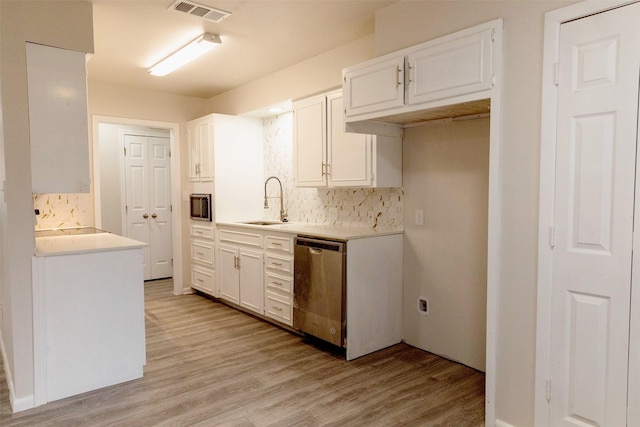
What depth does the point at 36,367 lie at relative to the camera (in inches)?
99.0

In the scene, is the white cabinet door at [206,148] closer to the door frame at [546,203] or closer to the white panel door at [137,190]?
the white panel door at [137,190]

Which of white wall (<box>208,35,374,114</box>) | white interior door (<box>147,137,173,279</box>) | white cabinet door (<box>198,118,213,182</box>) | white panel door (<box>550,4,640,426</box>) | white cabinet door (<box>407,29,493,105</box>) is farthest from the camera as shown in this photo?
white interior door (<box>147,137,173,279</box>)

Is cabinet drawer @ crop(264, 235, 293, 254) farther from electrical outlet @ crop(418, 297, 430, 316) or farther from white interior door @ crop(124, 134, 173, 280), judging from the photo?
white interior door @ crop(124, 134, 173, 280)

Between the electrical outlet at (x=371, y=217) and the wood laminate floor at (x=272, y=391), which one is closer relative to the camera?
the wood laminate floor at (x=272, y=391)

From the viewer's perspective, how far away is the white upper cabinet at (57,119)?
2527 millimetres

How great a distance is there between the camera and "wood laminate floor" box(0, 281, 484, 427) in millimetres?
2363

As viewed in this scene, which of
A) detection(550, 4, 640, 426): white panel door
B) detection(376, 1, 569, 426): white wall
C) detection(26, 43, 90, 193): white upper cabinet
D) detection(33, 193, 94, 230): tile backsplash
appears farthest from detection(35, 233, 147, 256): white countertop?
detection(550, 4, 640, 426): white panel door

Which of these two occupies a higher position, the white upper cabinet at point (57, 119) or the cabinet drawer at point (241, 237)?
the white upper cabinet at point (57, 119)

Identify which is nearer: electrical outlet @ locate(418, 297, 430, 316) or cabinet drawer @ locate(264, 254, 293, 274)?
electrical outlet @ locate(418, 297, 430, 316)

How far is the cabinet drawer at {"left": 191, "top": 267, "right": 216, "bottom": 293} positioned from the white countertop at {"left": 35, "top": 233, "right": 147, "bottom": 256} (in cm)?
178

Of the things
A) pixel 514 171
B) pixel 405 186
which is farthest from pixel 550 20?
pixel 405 186

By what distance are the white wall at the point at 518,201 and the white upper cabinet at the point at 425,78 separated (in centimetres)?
11

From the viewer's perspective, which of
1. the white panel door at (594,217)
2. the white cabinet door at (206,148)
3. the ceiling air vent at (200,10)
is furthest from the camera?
the white cabinet door at (206,148)

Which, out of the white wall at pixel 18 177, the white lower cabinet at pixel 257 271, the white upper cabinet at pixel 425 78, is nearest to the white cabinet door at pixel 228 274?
the white lower cabinet at pixel 257 271
